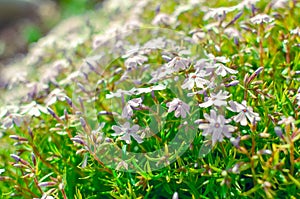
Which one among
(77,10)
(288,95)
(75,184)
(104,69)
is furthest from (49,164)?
(77,10)

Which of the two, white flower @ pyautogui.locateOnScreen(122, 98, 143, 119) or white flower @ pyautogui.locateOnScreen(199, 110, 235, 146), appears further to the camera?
white flower @ pyautogui.locateOnScreen(122, 98, 143, 119)

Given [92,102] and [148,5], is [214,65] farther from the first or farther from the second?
[148,5]

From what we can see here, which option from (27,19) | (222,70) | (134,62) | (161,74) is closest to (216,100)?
(222,70)

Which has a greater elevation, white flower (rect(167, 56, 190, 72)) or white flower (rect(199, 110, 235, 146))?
white flower (rect(167, 56, 190, 72))

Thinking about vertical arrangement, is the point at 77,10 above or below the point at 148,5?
below

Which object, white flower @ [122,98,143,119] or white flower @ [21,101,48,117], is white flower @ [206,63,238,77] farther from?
white flower @ [21,101,48,117]

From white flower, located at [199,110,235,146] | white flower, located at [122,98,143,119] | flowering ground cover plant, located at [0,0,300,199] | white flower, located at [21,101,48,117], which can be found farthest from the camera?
white flower, located at [21,101,48,117]

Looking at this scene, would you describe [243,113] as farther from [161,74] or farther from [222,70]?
[161,74]

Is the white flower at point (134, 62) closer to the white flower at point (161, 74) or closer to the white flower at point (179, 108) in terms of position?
the white flower at point (161, 74)

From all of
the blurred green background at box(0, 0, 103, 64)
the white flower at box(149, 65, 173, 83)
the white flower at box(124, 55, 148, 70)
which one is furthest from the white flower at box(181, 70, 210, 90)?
the blurred green background at box(0, 0, 103, 64)
